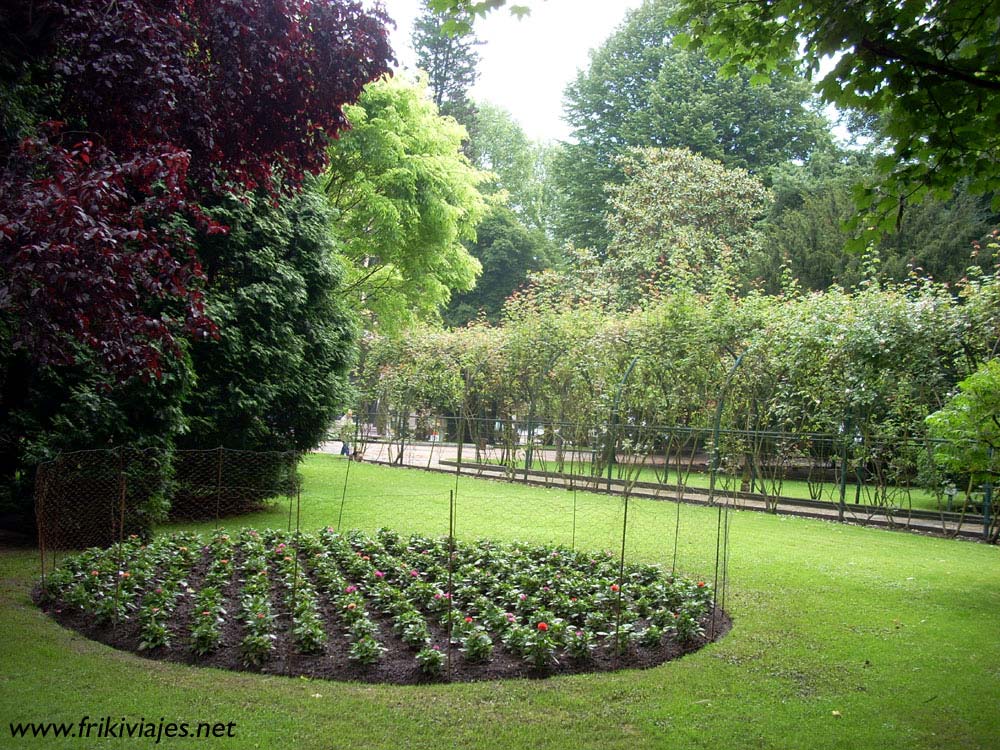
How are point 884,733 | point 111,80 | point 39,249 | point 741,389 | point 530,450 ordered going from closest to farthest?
point 884,733 < point 39,249 < point 111,80 < point 741,389 < point 530,450

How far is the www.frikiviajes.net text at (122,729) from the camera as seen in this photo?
156 inches

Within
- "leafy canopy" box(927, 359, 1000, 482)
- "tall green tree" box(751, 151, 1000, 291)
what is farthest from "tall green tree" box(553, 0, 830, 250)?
"leafy canopy" box(927, 359, 1000, 482)

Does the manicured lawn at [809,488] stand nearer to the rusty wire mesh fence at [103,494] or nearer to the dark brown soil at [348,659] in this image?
the rusty wire mesh fence at [103,494]

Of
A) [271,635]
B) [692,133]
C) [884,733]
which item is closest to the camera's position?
[884,733]

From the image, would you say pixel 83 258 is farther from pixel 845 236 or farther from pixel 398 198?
pixel 845 236

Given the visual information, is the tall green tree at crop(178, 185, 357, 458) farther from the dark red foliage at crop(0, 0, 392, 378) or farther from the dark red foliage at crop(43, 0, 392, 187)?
the dark red foliage at crop(43, 0, 392, 187)

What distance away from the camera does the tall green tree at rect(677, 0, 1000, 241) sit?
4.57 meters

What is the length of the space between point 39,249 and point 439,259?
47.7 ft

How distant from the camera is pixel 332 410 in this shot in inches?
480

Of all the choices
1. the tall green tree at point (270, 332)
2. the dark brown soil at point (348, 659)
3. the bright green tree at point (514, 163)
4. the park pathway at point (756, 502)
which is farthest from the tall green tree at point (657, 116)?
the dark brown soil at point (348, 659)

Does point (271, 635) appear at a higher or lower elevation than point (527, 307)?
lower

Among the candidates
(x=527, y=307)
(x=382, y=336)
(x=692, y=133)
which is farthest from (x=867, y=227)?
(x=692, y=133)

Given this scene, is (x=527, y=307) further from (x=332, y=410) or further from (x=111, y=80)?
(x=111, y=80)

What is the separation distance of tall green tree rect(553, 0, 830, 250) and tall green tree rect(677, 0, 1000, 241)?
25200 millimetres
